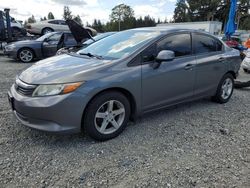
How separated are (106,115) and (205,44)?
8.06 feet

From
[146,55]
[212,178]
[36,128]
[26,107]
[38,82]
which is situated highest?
[146,55]

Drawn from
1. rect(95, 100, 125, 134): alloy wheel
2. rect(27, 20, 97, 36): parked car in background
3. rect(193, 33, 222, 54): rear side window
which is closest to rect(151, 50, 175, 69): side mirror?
rect(95, 100, 125, 134): alloy wheel

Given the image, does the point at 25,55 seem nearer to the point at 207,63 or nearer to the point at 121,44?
the point at 121,44

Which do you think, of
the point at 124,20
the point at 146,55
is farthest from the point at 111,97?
the point at 124,20

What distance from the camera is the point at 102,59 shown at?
11.2 ft

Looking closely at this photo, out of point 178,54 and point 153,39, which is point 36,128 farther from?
point 178,54

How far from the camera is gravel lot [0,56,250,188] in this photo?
2486mm

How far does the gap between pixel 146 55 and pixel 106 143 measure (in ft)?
4.53

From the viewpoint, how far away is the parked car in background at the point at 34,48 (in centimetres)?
993

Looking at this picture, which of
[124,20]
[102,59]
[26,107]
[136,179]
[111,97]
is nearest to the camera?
[136,179]

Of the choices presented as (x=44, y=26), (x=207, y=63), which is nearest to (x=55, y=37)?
(x=207, y=63)

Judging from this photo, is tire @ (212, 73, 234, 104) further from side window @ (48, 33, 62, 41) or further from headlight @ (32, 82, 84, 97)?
side window @ (48, 33, 62, 41)

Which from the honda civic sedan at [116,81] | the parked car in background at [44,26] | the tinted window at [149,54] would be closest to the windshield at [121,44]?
the honda civic sedan at [116,81]

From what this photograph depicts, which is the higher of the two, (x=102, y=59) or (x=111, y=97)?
(x=102, y=59)
